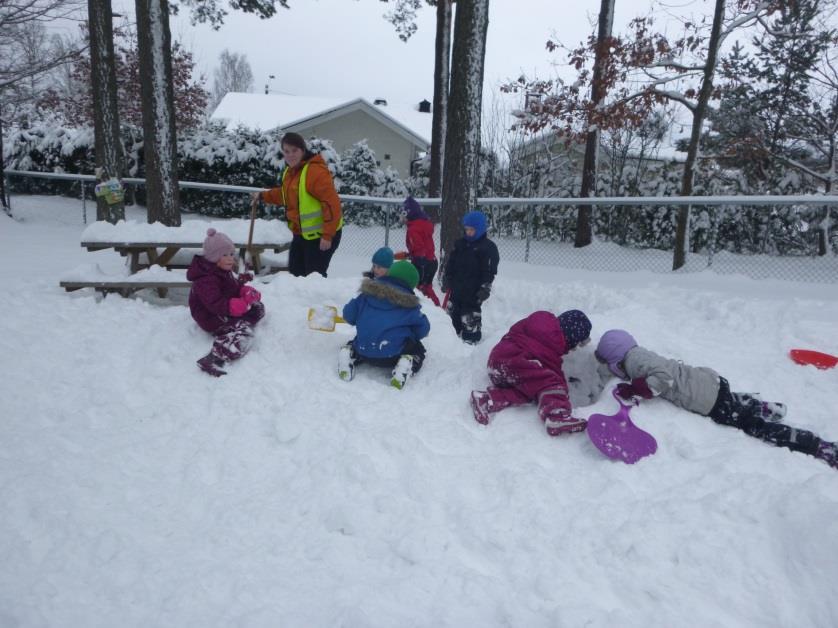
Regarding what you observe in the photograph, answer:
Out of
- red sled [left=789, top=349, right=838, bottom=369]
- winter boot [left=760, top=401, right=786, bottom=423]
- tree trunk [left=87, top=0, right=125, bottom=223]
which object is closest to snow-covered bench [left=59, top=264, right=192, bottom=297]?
tree trunk [left=87, top=0, right=125, bottom=223]

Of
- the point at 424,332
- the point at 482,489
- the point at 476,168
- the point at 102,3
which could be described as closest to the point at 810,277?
the point at 476,168

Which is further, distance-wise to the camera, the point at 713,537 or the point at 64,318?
the point at 64,318

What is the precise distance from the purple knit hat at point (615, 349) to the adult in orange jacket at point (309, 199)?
9.59 ft

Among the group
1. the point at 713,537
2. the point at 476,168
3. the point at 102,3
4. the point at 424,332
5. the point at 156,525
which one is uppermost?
the point at 102,3

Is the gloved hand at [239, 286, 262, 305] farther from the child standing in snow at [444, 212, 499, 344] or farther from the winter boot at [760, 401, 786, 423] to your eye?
the winter boot at [760, 401, 786, 423]

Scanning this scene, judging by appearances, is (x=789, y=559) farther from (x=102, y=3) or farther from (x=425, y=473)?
(x=102, y=3)

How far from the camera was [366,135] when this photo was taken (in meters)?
27.7

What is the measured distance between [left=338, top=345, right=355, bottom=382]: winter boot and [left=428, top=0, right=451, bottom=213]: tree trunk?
10626 mm

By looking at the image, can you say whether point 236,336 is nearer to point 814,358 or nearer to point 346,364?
point 346,364

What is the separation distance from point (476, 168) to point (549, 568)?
608 centimetres

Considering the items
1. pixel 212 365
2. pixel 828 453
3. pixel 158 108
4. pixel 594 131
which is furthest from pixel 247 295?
pixel 594 131

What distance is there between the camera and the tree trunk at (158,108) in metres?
8.07

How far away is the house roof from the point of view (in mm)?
26406

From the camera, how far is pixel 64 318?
5.43 metres
